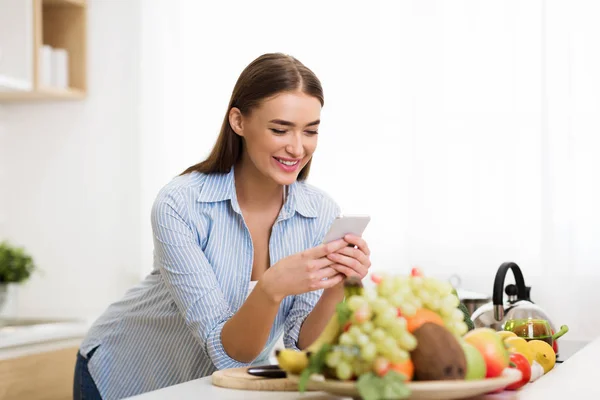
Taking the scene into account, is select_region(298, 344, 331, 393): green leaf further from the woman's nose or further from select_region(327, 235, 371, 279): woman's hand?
the woman's nose

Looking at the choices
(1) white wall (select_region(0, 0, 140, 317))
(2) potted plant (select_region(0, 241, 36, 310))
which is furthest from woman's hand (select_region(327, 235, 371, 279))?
→ (1) white wall (select_region(0, 0, 140, 317))

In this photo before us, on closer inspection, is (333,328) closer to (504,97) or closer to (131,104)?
(504,97)

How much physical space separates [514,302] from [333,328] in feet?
4.13

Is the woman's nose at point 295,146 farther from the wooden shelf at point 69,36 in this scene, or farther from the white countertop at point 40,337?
the wooden shelf at point 69,36

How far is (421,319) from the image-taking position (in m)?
0.99

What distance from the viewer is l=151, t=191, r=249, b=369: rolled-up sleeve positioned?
1.57m

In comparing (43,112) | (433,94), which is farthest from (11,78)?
(433,94)

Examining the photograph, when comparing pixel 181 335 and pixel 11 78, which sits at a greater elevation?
pixel 11 78

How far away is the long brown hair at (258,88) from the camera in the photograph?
172 cm

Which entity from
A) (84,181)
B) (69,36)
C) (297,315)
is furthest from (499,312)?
(69,36)

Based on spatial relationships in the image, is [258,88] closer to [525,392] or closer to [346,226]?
[346,226]

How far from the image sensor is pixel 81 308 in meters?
3.59

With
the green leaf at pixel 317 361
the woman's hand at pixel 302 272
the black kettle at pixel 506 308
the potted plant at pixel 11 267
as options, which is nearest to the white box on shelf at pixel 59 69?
the potted plant at pixel 11 267

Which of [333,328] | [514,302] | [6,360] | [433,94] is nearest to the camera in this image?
[333,328]
